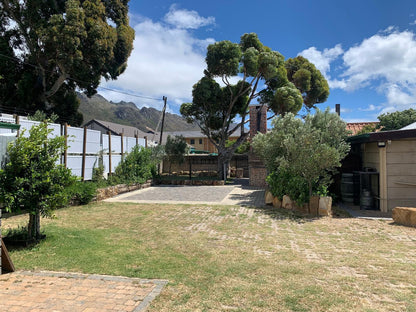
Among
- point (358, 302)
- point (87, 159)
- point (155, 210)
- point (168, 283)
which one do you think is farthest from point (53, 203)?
point (87, 159)

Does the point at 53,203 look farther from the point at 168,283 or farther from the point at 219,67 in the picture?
the point at 219,67

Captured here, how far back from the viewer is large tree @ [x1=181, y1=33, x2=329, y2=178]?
56.6ft

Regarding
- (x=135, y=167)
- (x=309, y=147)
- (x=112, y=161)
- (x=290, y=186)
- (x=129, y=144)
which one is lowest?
(x=290, y=186)

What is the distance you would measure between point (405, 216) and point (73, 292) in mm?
7560

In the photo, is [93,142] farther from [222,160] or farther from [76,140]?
[222,160]

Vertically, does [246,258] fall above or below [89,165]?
below

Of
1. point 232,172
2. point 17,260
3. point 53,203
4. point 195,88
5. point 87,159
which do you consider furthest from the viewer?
point 232,172

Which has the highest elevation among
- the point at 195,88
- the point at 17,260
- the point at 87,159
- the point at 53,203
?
the point at 195,88

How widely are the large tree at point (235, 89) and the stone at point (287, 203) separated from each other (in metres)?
9.93

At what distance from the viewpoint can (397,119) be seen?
20500mm

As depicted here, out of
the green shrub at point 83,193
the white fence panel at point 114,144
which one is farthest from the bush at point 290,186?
the white fence panel at point 114,144

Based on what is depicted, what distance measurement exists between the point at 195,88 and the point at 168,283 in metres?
16.4

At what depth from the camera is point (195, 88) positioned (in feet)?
61.2

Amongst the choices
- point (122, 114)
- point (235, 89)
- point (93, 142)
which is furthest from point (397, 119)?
point (122, 114)
